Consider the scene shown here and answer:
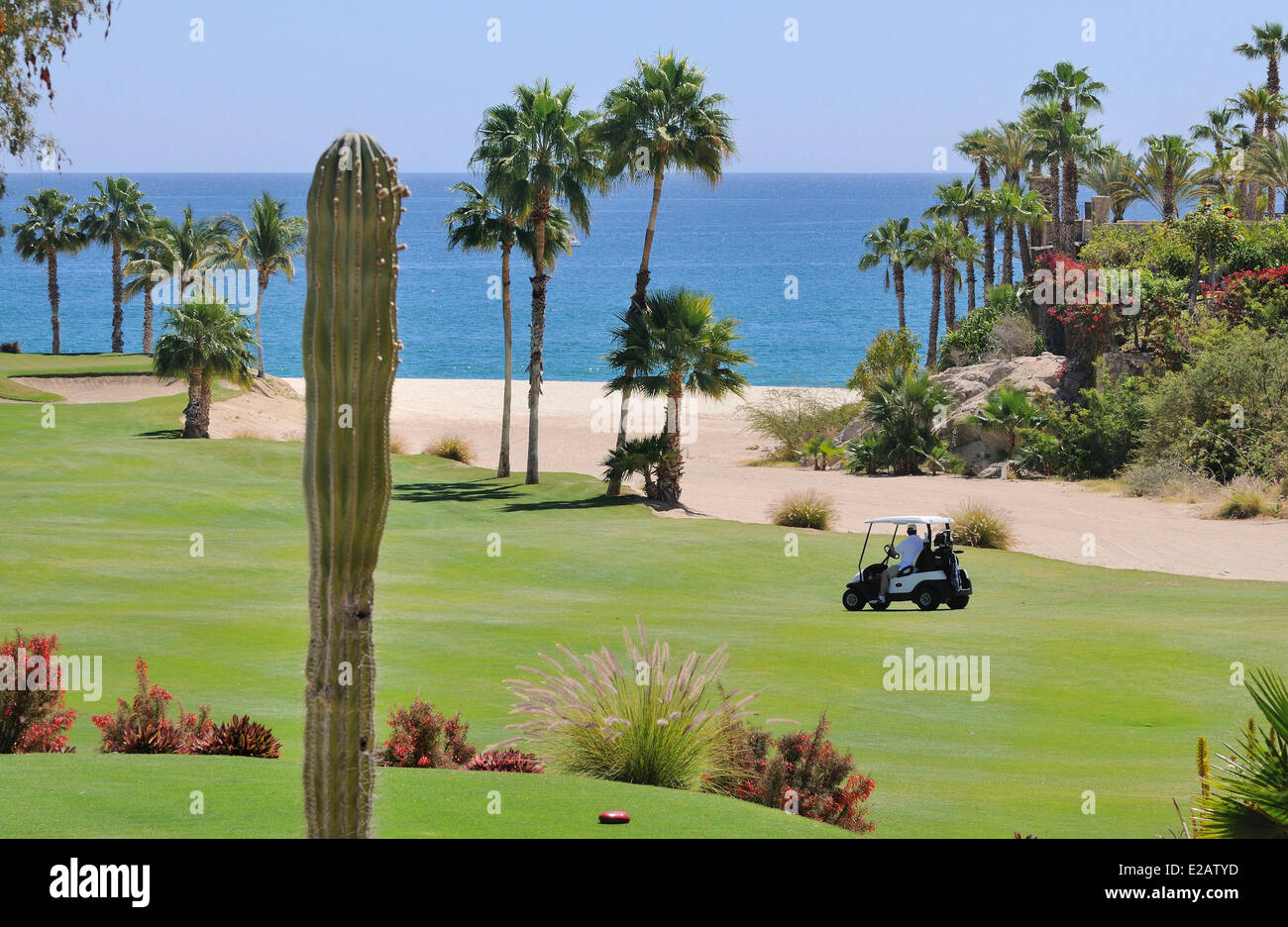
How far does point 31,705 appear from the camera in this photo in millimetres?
12102

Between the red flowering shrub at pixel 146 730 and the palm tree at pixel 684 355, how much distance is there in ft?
79.0

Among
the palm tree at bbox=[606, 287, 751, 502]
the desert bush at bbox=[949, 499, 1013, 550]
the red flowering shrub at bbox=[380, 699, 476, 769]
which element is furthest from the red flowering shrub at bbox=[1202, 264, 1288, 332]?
the red flowering shrub at bbox=[380, 699, 476, 769]

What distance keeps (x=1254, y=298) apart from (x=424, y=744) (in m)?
37.0

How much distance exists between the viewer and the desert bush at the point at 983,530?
29859mm

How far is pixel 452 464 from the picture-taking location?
43094 millimetres

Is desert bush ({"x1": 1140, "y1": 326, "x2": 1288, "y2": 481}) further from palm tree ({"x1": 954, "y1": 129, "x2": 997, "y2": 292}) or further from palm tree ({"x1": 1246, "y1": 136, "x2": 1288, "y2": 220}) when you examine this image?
palm tree ({"x1": 954, "y1": 129, "x2": 997, "y2": 292})

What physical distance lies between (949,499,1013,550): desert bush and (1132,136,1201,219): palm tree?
36.8 m

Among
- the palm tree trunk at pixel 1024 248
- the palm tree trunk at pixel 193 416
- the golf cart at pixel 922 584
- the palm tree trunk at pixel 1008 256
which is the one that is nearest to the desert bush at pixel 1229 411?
the golf cart at pixel 922 584

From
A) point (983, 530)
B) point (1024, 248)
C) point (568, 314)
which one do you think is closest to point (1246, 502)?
point (983, 530)

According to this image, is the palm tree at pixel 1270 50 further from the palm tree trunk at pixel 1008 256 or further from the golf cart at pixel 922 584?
the golf cart at pixel 922 584

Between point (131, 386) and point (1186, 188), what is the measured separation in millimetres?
55200

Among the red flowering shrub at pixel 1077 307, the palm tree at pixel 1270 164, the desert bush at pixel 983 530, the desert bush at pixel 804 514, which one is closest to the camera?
the desert bush at pixel 983 530

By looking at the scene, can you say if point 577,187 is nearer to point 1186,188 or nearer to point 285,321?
point 1186,188

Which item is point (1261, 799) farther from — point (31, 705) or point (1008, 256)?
point (1008, 256)
